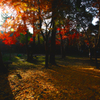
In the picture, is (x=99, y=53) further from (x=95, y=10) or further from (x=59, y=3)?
(x=59, y=3)

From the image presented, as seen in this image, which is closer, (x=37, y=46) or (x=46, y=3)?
(x=46, y=3)

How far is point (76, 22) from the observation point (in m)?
10.5

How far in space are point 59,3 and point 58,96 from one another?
261 inches

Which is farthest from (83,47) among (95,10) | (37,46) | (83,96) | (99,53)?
(83,96)

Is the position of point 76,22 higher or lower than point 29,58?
higher

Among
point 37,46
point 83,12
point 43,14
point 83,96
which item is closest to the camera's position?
point 83,96

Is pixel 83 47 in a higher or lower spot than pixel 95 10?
lower

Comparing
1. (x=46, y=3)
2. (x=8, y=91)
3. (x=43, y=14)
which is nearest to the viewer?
(x=8, y=91)

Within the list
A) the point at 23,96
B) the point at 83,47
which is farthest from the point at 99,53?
the point at 23,96

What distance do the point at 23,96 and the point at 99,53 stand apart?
22.6 m

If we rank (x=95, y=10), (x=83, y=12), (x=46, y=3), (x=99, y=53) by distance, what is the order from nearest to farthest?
(x=46, y=3) < (x=95, y=10) < (x=83, y=12) < (x=99, y=53)

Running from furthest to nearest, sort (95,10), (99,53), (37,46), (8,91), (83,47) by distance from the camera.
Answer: (37,46)
(83,47)
(99,53)
(95,10)
(8,91)

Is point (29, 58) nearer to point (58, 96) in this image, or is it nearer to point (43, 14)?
point (43, 14)

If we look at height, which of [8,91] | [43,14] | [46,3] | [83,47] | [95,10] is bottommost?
[8,91]
